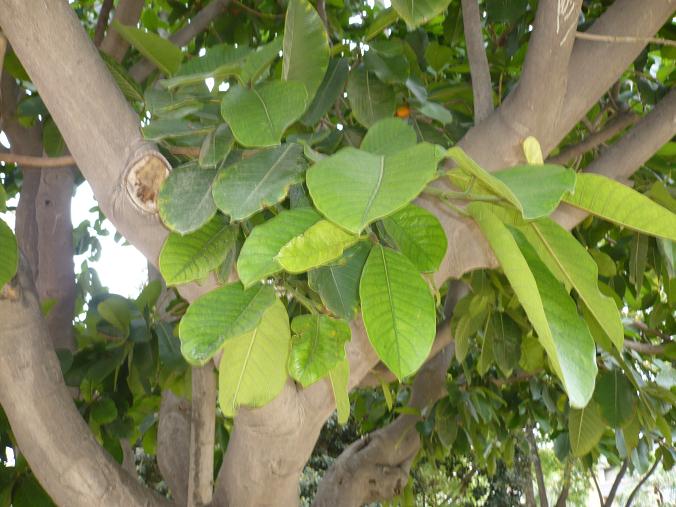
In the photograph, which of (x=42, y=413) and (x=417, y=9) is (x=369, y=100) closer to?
(x=417, y=9)

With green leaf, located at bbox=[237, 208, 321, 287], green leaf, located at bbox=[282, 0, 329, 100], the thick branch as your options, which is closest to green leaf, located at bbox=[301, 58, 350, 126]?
green leaf, located at bbox=[282, 0, 329, 100]

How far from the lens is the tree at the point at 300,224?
1.89 ft

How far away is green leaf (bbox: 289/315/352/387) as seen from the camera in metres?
0.75

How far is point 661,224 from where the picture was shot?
534mm

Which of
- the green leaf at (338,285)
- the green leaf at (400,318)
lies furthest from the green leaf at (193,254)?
the green leaf at (400,318)

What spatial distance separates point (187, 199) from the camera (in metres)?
0.70

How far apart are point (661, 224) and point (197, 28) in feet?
5.42

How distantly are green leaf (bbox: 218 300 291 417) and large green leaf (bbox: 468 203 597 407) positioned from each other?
271 millimetres

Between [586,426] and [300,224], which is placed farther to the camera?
[586,426]

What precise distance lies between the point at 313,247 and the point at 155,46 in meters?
0.49

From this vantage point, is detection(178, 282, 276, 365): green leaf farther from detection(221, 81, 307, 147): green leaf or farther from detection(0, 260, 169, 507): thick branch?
detection(0, 260, 169, 507): thick branch

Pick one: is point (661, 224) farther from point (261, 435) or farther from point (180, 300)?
point (180, 300)

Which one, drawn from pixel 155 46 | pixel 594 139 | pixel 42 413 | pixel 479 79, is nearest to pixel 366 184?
pixel 155 46

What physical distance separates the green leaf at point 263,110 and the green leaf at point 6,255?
350 mm
